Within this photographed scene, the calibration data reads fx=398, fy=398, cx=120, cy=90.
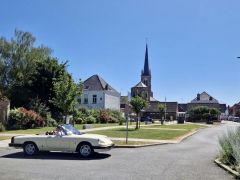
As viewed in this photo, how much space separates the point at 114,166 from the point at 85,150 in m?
3.08

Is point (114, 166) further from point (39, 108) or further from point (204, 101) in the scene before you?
point (204, 101)

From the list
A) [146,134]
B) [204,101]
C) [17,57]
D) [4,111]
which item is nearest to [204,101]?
[204,101]

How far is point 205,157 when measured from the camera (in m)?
16.8

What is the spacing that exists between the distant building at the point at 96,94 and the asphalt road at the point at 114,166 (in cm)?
5942

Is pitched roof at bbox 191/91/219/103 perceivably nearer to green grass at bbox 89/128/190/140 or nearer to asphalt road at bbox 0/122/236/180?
green grass at bbox 89/128/190/140

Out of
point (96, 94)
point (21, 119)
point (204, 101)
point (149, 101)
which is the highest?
point (204, 101)

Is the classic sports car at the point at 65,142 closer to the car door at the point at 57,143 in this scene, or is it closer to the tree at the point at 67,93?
the car door at the point at 57,143

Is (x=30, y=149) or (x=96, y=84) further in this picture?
(x=96, y=84)

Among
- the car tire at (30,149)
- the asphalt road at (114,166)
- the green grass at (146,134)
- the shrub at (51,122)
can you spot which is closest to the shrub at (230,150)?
the asphalt road at (114,166)

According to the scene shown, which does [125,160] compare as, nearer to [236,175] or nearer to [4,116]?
[236,175]

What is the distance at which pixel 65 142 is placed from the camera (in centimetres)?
1661

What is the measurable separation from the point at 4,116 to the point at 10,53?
27756 mm

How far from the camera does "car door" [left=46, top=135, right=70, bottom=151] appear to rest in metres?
16.6

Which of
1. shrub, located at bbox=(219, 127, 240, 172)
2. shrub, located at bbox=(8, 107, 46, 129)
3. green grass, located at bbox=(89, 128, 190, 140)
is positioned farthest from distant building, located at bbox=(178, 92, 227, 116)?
shrub, located at bbox=(219, 127, 240, 172)
